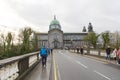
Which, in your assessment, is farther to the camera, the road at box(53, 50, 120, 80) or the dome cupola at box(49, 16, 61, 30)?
the dome cupola at box(49, 16, 61, 30)

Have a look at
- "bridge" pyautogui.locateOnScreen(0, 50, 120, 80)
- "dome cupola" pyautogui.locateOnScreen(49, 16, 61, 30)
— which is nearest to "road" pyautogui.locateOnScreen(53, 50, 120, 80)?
"bridge" pyautogui.locateOnScreen(0, 50, 120, 80)

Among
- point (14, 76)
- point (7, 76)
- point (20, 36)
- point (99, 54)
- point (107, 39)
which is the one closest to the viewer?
point (7, 76)

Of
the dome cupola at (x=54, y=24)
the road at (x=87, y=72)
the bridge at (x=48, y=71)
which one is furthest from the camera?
the dome cupola at (x=54, y=24)

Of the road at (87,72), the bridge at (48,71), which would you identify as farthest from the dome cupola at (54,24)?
the bridge at (48,71)

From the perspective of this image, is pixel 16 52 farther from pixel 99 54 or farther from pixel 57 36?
pixel 57 36

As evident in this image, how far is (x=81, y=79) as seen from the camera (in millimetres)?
15352

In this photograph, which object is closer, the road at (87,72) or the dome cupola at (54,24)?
the road at (87,72)

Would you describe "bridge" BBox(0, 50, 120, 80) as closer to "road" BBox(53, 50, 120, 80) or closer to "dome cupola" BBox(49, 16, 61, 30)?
"road" BBox(53, 50, 120, 80)

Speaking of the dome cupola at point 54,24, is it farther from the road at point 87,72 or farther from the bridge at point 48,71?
the bridge at point 48,71

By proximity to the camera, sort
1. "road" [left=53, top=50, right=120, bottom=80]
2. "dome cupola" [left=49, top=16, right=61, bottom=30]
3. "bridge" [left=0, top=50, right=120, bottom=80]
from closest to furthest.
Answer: "bridge" [left=0, top=50, right=120, bottom=80] < "road" [left=53, top=50, right=120, bottom=80] < "dome cupola" [left=49, top=16, right=61, bottom=30]

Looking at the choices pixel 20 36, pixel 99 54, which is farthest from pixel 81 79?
pixel 20 36

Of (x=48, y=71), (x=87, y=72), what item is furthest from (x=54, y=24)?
(x=87, y=72)

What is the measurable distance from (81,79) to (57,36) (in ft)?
580

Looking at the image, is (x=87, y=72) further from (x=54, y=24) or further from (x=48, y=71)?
(x=54, y=24)
